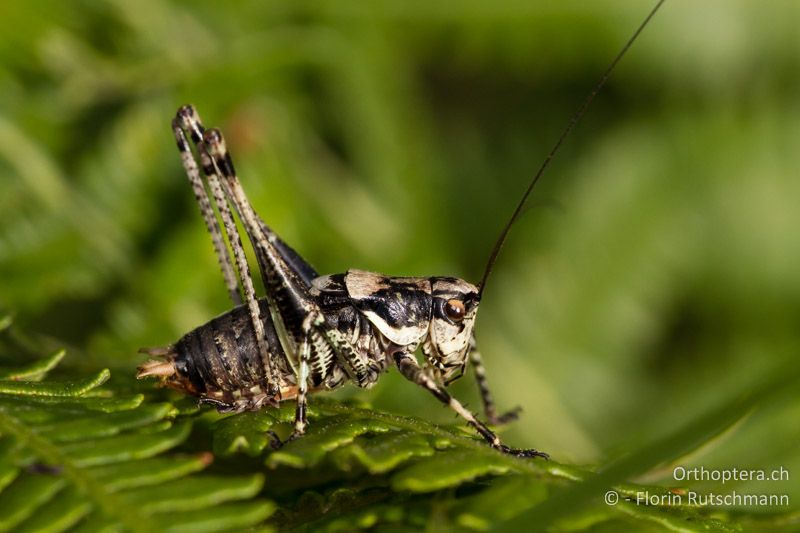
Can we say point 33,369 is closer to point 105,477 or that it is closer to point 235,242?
point 105,477

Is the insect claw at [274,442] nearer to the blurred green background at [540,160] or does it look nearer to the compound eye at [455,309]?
the compound eye at [455,309]

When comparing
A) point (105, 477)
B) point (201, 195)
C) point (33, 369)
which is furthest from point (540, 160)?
point (105, 477)

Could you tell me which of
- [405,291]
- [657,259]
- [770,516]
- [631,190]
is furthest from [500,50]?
[770,516]

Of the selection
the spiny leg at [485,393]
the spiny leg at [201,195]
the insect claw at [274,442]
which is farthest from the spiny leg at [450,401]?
the spiny leg at [201,195]

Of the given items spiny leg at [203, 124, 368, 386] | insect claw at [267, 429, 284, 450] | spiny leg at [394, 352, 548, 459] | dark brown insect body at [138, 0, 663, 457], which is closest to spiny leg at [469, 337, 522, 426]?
dark brown insect body at [138, 0, 663, 457]

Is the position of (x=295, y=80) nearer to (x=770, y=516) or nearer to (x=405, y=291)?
(x=405, y=291)

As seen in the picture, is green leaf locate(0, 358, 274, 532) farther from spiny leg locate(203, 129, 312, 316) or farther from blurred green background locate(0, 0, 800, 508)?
blurred green background locate(0, 0, 800, 508)

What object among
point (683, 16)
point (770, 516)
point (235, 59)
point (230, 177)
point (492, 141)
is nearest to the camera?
point (770, 516)

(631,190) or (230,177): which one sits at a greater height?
(631,190)
